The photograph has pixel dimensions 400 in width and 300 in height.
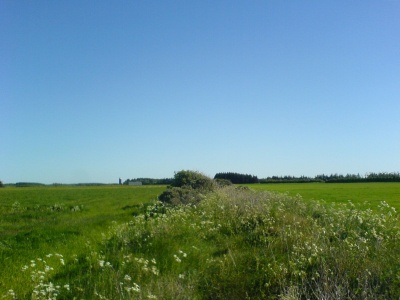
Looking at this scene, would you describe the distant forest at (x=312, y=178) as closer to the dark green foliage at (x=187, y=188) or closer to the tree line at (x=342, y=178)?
the tree line at (x=342, y=178)

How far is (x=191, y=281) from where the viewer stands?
7.77m

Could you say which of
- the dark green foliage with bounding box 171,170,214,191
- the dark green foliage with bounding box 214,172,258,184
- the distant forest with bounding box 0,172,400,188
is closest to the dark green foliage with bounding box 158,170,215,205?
the dark green foliage with bounding box 171,170,214,191

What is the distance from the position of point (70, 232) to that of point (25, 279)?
21.1ft

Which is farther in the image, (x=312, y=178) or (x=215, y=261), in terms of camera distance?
(x=312, y=178)

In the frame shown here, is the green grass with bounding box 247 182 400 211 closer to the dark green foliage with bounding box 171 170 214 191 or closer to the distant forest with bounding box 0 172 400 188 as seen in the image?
the dark green foliage with bounding box 171 170 214 191

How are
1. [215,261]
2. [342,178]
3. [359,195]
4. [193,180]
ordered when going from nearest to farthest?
[215,261], [193,180], [359,195], [342,178]

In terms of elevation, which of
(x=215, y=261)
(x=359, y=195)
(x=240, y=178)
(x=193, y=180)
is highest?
(x=240, y=178)

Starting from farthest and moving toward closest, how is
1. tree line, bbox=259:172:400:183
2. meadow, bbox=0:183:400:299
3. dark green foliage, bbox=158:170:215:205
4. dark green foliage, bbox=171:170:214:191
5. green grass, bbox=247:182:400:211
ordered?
Result: tree line, bbox=259:172:400:183 → green grass, bbox=247:182:400:211 → dark green foliage, bbox=171:170:214:191 → dark green foliage, bbox=158:170:215:205 → meadow, bbox=0:183:400:299

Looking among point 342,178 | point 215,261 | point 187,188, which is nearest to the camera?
point 215,261

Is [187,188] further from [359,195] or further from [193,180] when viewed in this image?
[359,195]

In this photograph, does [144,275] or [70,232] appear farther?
[70,232]

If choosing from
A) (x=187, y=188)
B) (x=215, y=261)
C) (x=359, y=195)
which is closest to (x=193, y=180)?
(x=187, y=188)

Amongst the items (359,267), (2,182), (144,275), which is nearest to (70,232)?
(144,275)

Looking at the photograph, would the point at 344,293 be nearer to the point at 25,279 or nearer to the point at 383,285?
the point at 383,285
